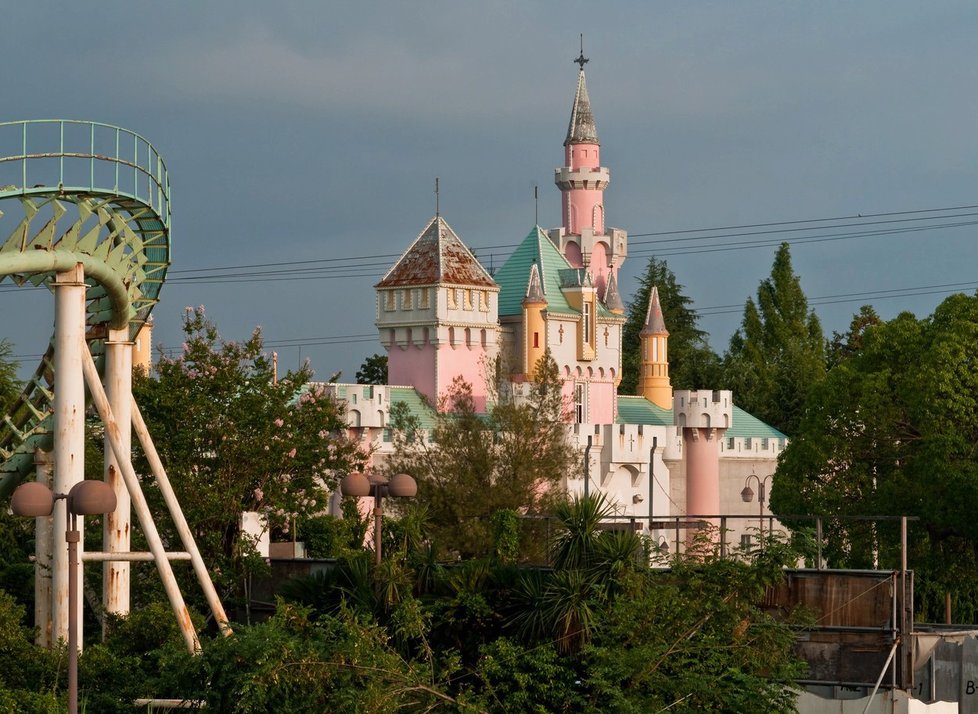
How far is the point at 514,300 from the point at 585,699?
59.8m

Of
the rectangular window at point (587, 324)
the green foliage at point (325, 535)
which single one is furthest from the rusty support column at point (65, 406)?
the rectangular window at point (587, 324)

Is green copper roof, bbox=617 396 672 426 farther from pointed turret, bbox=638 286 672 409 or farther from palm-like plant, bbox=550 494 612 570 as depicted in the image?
palm-like plant, bbox=550 494 612 570

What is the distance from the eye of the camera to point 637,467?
242 feet

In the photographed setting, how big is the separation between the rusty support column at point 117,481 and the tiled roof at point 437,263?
48.2 metres

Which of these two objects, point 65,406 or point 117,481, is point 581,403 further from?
point 65,406

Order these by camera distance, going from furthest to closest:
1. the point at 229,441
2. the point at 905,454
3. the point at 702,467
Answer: the point at 702,467, the point at 905,454, the point at 229,441

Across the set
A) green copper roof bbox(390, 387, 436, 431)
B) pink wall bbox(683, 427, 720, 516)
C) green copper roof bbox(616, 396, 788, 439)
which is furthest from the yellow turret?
pink wall bbox(683, 427, 720, 516)

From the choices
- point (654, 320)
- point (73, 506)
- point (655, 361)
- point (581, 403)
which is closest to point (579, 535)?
point (73, 506)

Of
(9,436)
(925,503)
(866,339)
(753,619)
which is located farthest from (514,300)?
(753,619)

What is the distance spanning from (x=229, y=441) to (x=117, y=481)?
6121 mm

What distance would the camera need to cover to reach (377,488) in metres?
25.2

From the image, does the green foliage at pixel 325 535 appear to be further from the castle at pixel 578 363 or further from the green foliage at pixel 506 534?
the castle at pixel 578 363

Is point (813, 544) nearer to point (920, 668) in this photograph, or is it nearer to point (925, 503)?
point (920, 668)

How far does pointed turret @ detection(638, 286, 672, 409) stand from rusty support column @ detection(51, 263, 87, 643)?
6043 cm
